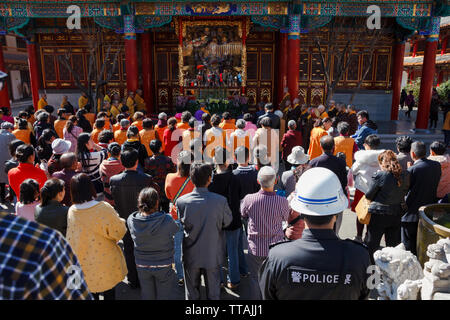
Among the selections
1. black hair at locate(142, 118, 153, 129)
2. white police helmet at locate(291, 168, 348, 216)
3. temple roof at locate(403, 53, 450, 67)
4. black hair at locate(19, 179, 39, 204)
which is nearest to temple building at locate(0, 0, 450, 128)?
black hair at locate(142, 118, 153, 129)

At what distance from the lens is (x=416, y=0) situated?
1209cm

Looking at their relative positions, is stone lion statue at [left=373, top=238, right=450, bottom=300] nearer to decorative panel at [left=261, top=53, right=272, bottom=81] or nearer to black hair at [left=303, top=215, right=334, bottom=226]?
black hair at [left=303, top=215, right=334, bottom=226]

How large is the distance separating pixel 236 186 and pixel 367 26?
485 inches

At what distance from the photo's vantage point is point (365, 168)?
475 cm

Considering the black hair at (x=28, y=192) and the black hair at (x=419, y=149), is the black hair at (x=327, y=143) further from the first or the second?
the black hair at (x=28, y=192)

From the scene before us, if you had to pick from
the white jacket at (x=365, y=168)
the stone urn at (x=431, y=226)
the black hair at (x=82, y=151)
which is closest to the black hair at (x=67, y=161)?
the black hair at (x=82, y=151)

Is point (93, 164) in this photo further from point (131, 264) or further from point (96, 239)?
point (96, 239)

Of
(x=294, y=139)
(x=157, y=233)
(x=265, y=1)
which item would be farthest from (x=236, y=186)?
(x=265, y=1)

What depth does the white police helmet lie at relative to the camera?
6.71 ft

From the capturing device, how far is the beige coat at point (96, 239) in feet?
10.1

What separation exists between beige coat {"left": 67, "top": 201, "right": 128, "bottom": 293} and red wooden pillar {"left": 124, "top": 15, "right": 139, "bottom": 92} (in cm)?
1104

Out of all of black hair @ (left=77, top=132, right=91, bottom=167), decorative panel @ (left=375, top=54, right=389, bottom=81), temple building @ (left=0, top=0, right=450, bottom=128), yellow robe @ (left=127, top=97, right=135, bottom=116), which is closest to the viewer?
black hair @ (left=77, top=132, right=91, bottom=167)
